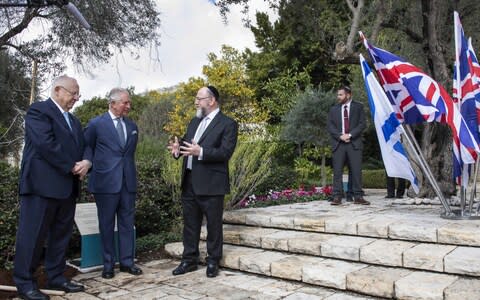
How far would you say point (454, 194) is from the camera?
6934 millimetres

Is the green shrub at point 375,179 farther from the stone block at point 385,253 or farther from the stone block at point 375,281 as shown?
the stone block at point 375,281

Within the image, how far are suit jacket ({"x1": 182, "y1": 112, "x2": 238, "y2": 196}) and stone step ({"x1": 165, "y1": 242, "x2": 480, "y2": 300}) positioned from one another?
2.61 feet

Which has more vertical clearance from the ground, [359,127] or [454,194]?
[359,127]

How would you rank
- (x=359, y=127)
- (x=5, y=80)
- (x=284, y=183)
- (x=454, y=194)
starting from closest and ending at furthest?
(x=359, y=127) < (x=454, y=194) < (x=284, y=183) < (x=5, y=80)

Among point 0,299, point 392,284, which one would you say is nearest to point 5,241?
point 0,299

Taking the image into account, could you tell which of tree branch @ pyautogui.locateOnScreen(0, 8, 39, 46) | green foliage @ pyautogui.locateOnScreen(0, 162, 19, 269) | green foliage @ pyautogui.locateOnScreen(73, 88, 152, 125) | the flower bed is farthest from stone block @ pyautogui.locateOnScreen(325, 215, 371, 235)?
green foliage @ pyautogui.locateOnScreen(73, 88, 152, 125)

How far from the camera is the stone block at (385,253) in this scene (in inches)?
143

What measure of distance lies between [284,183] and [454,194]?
3.43m

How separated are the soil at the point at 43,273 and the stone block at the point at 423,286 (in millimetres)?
2773

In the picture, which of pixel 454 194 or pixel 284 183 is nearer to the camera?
pixel 454 194

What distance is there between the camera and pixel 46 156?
11.3 feet

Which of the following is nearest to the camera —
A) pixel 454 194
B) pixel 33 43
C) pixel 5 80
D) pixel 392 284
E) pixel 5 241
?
pixel 392 284

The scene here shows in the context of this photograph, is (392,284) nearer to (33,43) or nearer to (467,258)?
(467,258)

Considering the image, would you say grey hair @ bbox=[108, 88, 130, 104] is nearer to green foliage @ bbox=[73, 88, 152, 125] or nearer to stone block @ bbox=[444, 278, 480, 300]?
stone block @ bbox=[444, 278, 480, 300]
